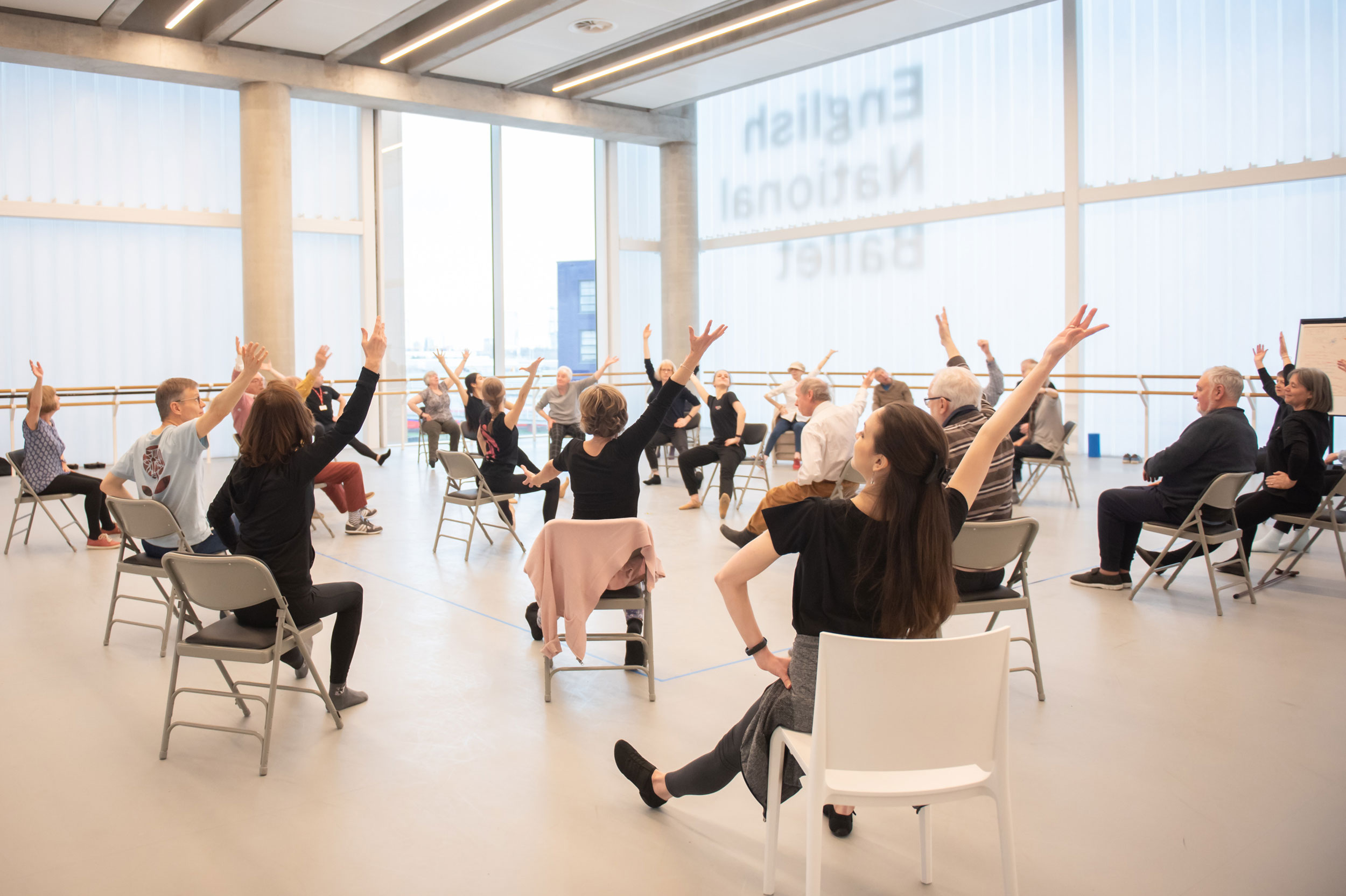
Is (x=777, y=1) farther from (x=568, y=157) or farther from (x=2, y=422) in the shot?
(x=2, y=422)

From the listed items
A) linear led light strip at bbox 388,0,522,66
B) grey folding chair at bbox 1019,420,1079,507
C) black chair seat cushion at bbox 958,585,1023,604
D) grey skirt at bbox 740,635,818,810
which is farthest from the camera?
linear led light strip at bbox 388,0,522,66

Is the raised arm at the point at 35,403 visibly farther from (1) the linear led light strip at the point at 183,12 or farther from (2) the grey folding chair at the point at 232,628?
(1) the linear led light strip at the point at 183,12

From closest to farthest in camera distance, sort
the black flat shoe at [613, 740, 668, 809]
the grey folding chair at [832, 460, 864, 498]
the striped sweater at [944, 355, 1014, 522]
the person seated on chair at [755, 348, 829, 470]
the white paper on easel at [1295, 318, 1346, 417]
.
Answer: the black flat shoe at [613, 740, 668, 809] < the striped sweater at [944, 355, 1014, 522] < the grey folding chair at [832, 460, 864, 498] < the white paper on easel at [1295, 318, 1346, 417] < the person seated on chair at [755, 348, 829, 470]

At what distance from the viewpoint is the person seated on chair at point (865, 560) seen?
2047 millimetres

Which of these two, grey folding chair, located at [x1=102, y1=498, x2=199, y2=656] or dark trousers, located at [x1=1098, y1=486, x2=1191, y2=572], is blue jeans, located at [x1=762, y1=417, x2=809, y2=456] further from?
grey folding chair, located at [x1=102, y1=498, x2=199, y2=656]

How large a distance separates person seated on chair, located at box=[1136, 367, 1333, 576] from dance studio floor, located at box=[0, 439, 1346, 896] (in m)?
0.50

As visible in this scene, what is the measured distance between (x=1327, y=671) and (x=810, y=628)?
3000 millimetres

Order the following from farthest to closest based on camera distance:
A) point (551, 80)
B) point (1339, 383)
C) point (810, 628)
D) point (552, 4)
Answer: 1. point (551, 80)
2. point (552, 4)
3. point (1339, 383)
4. point (810, 628)

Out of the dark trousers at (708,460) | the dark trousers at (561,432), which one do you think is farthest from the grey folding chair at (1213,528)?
the dark trousers at (561,432)

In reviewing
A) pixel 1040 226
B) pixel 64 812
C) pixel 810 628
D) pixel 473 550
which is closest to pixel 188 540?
pixel 64 812

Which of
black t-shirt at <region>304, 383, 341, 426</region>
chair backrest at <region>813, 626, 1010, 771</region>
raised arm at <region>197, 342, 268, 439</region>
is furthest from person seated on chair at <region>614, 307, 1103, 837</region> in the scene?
black t-shirt at <region>304, 383, 341, 426</region>

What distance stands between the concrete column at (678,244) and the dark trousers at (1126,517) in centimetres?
1061

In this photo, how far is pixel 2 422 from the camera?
439 inches

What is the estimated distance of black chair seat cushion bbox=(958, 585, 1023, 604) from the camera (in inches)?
146
